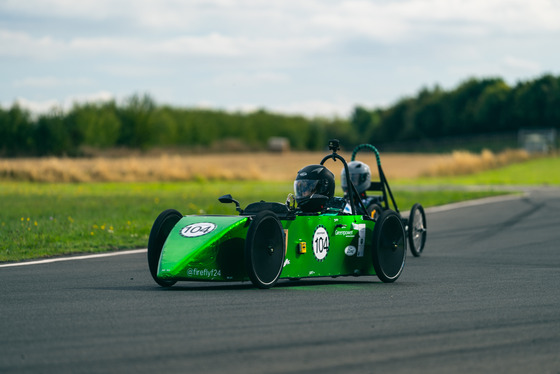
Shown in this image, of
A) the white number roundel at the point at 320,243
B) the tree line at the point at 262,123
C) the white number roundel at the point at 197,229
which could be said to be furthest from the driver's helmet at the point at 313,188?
the tree line at the point at 262,123

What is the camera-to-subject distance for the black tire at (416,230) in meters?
15.4

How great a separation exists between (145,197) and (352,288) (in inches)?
848

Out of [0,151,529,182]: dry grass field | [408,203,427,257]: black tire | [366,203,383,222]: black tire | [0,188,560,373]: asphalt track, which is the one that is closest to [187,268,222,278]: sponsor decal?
[0,188,560,373]: asphalt track

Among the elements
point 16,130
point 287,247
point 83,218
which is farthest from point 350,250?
point 16,130

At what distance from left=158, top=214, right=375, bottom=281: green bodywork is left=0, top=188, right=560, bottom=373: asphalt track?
0.69 feet

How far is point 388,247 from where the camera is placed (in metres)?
11.3

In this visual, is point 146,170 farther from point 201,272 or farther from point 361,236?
point 201,272

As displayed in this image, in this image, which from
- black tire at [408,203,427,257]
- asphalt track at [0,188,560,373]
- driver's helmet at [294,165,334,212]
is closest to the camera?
asphalt track at [0,188,560,373]

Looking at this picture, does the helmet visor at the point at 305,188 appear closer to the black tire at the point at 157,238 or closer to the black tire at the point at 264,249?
the black tire at the point at 264,249

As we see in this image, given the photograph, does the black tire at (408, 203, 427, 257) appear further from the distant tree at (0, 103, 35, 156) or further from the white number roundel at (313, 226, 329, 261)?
the distant tree at (0, 103, 35, 156)

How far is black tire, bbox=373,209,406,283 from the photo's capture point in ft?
36.3

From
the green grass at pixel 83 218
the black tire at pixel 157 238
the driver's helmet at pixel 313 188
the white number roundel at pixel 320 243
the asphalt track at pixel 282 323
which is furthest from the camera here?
the green grass at pixel 83 218

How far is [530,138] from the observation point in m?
86.8

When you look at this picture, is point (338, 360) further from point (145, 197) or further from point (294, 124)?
point (294, 124)
